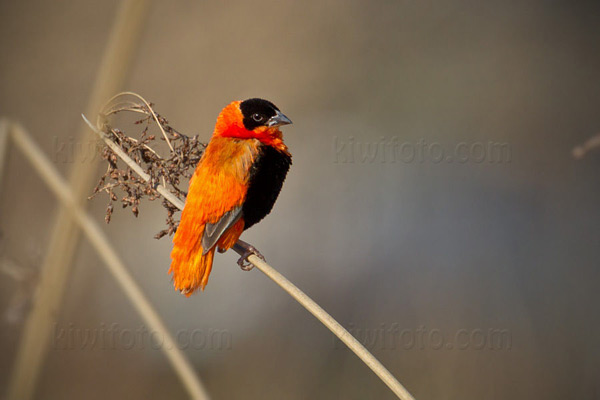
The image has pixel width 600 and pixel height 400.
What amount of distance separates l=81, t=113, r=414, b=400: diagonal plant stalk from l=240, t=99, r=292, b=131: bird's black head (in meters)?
0.90

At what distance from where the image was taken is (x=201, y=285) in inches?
101

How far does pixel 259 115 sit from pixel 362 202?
10.5ft

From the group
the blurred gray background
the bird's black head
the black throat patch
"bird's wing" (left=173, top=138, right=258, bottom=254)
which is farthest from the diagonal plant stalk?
the blurred gray background

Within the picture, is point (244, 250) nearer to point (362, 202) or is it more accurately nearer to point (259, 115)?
point (259, 115)

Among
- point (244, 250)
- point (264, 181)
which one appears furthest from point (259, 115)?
point (244, 250)

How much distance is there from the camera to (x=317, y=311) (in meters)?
1.71

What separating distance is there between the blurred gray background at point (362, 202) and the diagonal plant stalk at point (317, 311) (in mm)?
2670

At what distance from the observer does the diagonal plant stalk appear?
1609 mm

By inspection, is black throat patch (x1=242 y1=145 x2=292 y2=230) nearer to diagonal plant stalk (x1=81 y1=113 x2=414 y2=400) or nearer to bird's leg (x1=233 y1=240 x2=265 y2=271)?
bird's leg (x1=233 y1=240 x2=265 y2=271)

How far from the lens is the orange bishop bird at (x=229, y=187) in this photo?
8.46 ft

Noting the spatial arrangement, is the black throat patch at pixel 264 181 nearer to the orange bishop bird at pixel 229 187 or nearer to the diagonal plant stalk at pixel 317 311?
the orange bishop bird at pixel 229 187

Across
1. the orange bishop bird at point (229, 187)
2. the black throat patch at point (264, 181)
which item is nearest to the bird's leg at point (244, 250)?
the orange bishop bird at point (229, 187)

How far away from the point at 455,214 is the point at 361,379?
2.15 m

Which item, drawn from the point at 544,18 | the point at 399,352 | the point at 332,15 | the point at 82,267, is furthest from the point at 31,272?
the point at 544,18
